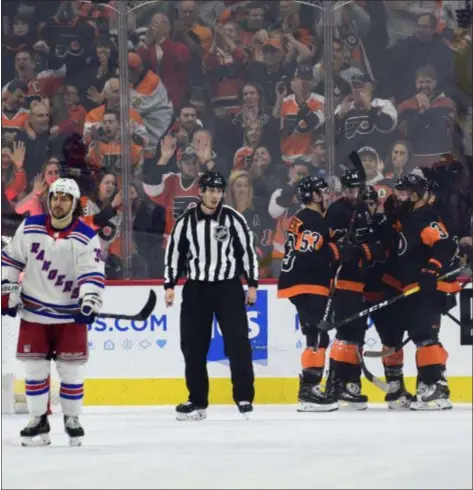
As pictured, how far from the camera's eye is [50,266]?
16.4 feet

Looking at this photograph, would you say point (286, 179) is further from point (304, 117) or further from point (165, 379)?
point (165, 379)

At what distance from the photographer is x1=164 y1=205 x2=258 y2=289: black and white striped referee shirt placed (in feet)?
20.2

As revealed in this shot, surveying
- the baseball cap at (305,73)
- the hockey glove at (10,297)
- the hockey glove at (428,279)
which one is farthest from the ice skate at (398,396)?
the hockey glove at (10,297)

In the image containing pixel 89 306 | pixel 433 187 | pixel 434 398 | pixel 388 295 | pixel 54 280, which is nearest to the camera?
pixel 89 306

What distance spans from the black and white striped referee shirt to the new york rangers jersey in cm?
115

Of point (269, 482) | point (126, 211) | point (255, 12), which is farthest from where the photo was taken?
point (255, 12)

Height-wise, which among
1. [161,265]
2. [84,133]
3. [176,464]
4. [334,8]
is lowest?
[176,464]

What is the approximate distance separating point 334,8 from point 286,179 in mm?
865

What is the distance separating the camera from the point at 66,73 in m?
7.51

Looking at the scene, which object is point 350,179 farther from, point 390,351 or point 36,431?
point 36,431

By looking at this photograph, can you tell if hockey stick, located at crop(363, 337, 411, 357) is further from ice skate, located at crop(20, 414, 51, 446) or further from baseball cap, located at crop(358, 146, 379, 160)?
ice skate, located at crop(20, 414, 51, 446)

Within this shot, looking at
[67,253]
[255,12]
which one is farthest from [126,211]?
[67,253]

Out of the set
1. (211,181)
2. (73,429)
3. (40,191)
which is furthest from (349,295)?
(73,429)

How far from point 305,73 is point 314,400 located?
5.41 ft
